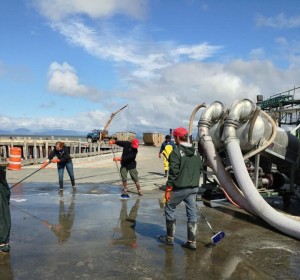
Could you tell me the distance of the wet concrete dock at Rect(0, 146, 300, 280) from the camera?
5.00 meters

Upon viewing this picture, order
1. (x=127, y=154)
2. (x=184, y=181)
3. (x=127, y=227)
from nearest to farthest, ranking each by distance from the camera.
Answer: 1. (x=184, y=181)
2. (x=127, y=227)
3. (x=127, y=154)

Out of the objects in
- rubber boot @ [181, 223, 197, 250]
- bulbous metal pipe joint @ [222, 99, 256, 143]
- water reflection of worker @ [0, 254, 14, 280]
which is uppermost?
bulbous metal pipe joint @ [222, 99, 256, 143]

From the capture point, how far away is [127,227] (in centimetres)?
739

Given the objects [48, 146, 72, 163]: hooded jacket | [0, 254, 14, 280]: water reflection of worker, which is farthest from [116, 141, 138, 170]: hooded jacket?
[0, 254, 14, 280]: water reflection of worker

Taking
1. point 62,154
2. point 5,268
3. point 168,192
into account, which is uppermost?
point 62,154

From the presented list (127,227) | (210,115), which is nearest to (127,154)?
(210,115)

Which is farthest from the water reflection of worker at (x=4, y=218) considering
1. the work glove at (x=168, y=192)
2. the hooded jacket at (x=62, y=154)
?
the hooded jacket at (x=62, y=154)

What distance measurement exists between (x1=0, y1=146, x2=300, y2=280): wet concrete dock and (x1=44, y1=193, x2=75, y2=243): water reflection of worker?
0.02 meters

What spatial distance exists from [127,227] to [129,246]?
129 cm

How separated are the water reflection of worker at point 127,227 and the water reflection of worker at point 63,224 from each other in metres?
0.90

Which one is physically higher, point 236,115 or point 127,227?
point 236,115

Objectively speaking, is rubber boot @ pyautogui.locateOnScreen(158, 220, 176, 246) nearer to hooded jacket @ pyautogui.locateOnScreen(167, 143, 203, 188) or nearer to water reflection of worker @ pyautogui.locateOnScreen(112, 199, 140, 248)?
water reflection of worker @ pyautogui.locateOnScreen(112, 199, 140, 248)

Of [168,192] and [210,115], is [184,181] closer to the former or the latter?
[168,192]

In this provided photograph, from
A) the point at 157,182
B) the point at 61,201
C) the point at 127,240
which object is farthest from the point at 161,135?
the point at 127,240
